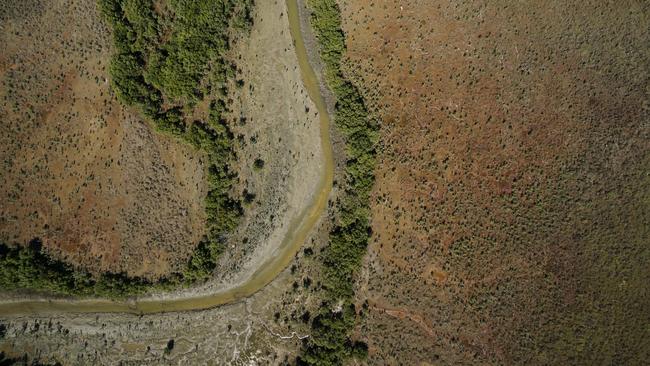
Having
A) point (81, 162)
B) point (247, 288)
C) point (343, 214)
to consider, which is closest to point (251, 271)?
point (247, 288)

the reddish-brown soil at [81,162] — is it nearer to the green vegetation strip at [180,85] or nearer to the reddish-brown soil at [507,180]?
the green vegetation strip at [180,85]

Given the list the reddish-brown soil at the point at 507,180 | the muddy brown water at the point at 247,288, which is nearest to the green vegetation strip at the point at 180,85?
the muddy brown water at the point at 247,288

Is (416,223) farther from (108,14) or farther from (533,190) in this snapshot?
(108,14)

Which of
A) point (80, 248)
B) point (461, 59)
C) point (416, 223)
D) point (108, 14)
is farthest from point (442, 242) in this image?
point (108, 14)

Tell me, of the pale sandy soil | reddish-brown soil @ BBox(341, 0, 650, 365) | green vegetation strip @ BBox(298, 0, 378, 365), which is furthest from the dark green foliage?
reddish-brown soil @ BBox(341, 0, 650, 365)

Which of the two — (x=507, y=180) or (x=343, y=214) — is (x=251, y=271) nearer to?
(x=343, y=214)

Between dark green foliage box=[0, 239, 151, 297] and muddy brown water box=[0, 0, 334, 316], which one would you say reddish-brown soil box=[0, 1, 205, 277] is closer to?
dark green foliage box=[0, 239, 151, 297]
